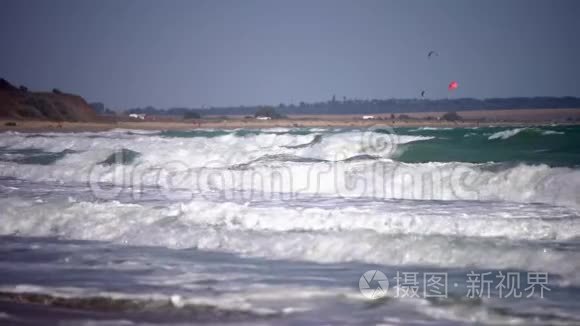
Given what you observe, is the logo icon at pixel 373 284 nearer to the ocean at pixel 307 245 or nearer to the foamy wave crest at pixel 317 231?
the ocean at pixel 307 245

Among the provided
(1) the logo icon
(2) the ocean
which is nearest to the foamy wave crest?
(2) the ocean

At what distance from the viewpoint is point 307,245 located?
29.9 ft

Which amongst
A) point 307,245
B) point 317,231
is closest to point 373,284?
point 307,245

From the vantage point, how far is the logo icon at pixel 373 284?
6.73 metres

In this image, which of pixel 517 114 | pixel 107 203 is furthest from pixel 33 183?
pixel 517 114

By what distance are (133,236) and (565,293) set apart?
6.14 meters

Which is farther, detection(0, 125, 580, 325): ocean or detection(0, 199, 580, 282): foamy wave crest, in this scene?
detection(0, 199, 580, 282): foamy wave crest

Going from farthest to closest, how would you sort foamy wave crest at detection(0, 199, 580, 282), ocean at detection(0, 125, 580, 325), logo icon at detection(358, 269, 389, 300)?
foamy wave crest at detection(0, 199, 580, 282) → logo icon at detection(358, 269, 389, 300) → ocean at detection(0, 125, 580, 325)

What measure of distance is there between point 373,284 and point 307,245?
207cm

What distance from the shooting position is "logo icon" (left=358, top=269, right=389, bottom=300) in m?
6.73

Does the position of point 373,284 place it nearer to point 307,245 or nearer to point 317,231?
point 307,245

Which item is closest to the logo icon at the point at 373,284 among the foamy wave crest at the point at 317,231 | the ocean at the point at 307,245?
the ocean at the point at 307,245

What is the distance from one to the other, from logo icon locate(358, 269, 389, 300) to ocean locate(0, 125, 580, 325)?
0.9 inches

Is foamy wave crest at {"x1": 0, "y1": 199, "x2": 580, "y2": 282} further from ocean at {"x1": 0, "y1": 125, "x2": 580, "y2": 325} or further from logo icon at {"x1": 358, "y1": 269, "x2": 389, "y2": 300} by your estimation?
logo icon at {"x1": 358, "y1": 269, "x2": 389, "y2": 300}
